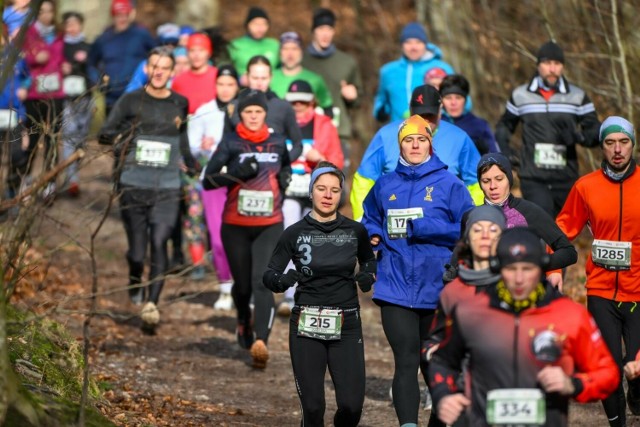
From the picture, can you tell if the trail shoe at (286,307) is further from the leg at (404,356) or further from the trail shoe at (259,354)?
the leg at (404,356)

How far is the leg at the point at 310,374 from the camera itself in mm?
8242

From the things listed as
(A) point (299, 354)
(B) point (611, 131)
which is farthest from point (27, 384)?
(B) point (611, 131)

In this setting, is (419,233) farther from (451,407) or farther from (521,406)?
(521,406)

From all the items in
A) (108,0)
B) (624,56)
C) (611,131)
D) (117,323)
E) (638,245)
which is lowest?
(117,323)

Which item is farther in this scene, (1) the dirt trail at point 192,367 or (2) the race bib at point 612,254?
(1) the dirt trail at point 192,367

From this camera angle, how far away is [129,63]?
17.6 m

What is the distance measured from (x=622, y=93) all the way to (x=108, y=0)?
13585 millimetres

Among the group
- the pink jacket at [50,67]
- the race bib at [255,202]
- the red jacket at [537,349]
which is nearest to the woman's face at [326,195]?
the red jacket at [537,349]

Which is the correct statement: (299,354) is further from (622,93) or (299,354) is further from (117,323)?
(622,93)

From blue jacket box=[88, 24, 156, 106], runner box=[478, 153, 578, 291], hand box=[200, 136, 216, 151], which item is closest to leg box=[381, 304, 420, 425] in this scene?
runner box=[478, 153, 578, 291]

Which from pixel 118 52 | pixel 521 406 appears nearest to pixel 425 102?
pixel 521 406

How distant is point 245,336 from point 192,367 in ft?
1.93

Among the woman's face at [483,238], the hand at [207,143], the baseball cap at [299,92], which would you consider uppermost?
the baseball cap at [299,92]

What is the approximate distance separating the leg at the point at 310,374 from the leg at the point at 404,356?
466 mm
